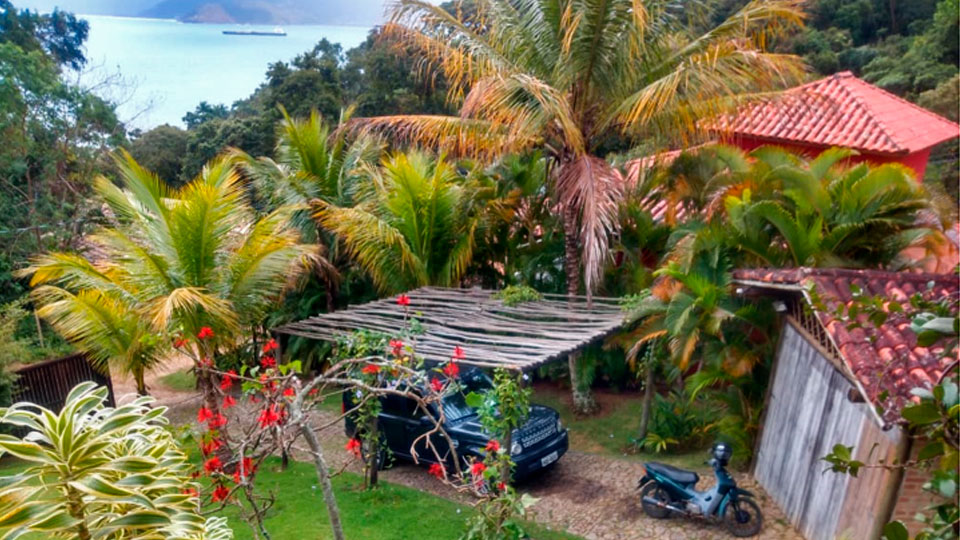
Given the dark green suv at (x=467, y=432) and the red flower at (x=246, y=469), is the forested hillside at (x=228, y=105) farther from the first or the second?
the red flower at (x=246, y=469)

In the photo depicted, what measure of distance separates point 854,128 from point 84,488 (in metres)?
16.0

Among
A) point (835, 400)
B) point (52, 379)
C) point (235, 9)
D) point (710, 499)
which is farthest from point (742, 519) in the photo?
point (235, 9)

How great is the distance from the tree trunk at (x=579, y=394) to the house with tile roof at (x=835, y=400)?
3326 mm

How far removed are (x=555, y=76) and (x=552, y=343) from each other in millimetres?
4125

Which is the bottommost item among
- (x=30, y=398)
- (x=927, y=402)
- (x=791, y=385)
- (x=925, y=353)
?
(x=30, y=398)

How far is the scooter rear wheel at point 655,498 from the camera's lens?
732 cm

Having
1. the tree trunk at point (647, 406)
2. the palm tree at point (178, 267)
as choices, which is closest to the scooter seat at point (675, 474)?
the tree trunk at point (647, 406)

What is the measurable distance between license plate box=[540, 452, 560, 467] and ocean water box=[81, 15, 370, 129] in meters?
12.0

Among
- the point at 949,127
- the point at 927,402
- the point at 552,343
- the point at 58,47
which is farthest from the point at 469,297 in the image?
the point at 58,47

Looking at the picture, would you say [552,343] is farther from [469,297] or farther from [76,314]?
[76,314]

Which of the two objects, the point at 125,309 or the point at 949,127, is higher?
the point at 949,127

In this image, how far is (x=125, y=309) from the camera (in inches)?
339

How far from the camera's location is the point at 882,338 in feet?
18.3

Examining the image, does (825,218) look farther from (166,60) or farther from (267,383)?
(166,60)
